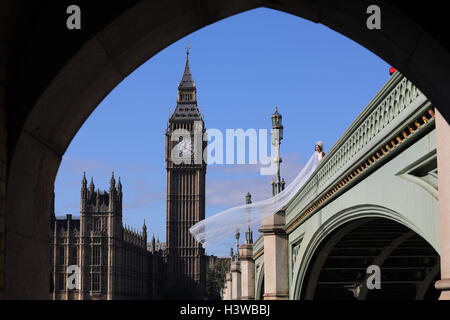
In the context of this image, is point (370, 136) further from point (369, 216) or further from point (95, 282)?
point (95, 282)

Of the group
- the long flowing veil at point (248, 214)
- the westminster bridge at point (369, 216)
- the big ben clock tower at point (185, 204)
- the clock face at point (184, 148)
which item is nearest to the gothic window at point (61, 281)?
the big ben clock tower at point (185, 204)

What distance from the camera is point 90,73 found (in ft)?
18.0

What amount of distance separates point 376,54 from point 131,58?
1947 mm

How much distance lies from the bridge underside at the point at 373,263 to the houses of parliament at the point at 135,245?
82.5m

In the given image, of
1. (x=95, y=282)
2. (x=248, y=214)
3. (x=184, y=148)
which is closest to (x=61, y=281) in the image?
(x=95, y=282)

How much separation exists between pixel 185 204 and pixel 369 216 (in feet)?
424

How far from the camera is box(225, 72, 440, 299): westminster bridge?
30.3 ft

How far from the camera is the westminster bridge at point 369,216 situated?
30.3 feet

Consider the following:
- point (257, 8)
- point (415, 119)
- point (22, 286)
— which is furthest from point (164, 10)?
point (415, 119)

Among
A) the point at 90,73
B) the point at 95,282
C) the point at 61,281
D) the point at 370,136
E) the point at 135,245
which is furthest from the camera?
the point at 135,245

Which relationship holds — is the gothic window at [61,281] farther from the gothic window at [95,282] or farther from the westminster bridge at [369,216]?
the westminster bridge at [369,216]
